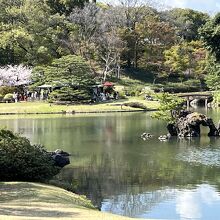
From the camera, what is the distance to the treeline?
78812 mm

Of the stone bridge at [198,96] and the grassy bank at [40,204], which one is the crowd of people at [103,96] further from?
the grassy bank at [40,204]

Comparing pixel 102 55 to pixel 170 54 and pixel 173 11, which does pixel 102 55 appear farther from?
pixel 173 11

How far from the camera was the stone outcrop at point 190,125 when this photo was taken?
36.3m

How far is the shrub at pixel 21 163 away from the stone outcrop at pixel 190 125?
61.5 feet

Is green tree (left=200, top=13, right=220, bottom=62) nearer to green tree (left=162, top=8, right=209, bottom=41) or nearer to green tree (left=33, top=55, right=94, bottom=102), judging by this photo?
green tree (left=33, top=55, right=94, bottom=102)

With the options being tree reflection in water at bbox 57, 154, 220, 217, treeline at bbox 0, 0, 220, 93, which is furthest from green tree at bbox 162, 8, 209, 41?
tree reflection in water at bbox 57, 154, 220, 217

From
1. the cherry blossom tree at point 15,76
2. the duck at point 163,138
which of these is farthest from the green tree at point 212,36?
the cherry blossom tree at point 15,76

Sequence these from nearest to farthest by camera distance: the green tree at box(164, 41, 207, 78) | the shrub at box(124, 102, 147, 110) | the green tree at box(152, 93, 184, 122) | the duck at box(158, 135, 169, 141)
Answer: the duck at box(158, 135, 169, 141)
the green tree at box(152, 93, 184, 122)
the shrub at box(124, 102, 147, 110)
the green tree at box(164, 41, 207, 78)

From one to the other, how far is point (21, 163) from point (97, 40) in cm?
6481

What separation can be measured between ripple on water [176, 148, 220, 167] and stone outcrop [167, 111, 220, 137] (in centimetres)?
601

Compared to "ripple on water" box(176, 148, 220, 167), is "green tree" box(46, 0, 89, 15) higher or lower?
higher

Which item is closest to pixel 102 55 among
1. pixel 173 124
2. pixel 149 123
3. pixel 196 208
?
pixel 149 123

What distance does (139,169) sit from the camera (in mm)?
24516

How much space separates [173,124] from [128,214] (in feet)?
68.5
